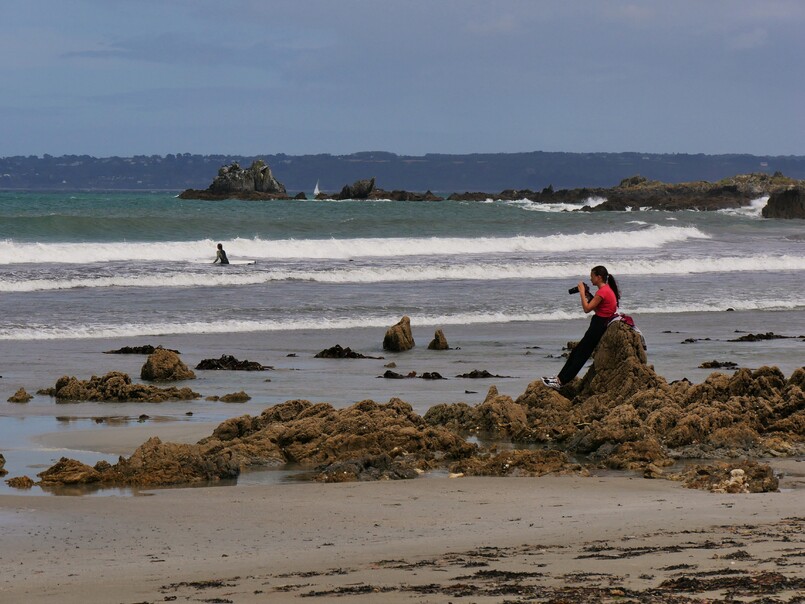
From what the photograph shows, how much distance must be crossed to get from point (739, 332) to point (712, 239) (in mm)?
33795

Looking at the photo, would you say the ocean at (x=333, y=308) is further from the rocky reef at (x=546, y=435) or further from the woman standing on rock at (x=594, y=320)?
the woman standing on rock at (x=594, y=320)

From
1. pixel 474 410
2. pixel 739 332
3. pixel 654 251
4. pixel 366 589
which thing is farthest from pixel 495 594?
pixel 654 251

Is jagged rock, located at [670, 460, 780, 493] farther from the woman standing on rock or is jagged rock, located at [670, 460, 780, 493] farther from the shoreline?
the woman standing on rock

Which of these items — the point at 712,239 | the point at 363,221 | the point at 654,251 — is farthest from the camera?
the point at 363,221

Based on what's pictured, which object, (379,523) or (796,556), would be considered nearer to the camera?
(796,556)

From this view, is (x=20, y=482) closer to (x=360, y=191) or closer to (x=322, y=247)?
(x=322, y=247)

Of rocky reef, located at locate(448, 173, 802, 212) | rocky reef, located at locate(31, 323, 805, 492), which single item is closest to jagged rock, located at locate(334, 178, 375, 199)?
rocky reef, located at locate(448, 173, 802, 212)

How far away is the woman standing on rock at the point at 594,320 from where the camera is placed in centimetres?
1149

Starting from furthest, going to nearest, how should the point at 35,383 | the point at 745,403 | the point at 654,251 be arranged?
the point at 654,251, the point at 35,383, the point at 745,403

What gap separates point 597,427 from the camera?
1026 cm

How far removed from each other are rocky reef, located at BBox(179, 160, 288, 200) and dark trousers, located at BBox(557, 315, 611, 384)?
100128 millimetres

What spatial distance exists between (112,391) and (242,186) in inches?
4053

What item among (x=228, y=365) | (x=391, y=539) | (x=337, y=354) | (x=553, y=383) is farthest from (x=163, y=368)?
(x=391, y=539)

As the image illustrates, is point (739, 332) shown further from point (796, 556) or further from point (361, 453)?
point (796, 556)
